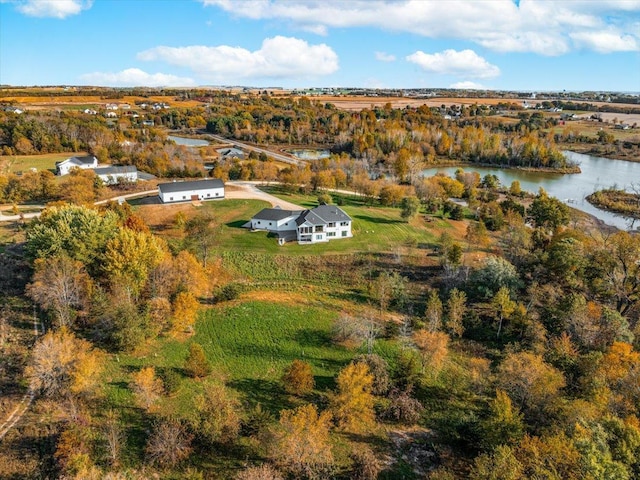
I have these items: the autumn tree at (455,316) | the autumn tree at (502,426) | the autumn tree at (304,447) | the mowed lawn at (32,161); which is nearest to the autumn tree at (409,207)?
the autumn tree at (455,316)

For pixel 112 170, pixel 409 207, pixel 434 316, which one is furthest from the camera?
pixel 112 170

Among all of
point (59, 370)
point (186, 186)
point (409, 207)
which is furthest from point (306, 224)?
point (59, 370)

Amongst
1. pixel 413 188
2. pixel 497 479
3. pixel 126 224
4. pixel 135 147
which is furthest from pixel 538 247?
pixel 135 147

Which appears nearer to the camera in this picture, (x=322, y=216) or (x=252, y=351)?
(x=252, y=351)

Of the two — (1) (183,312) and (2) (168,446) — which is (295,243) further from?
(2) (168,446)

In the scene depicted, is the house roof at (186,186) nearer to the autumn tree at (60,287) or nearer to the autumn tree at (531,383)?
the autumn tree at (60,287)

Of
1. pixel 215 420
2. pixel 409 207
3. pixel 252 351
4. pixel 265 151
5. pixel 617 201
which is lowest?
pixel 252 351

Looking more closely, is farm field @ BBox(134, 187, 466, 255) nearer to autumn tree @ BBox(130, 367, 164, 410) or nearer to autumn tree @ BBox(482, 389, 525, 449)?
autumn tree @ BBox(130, 367, 164, 410)
